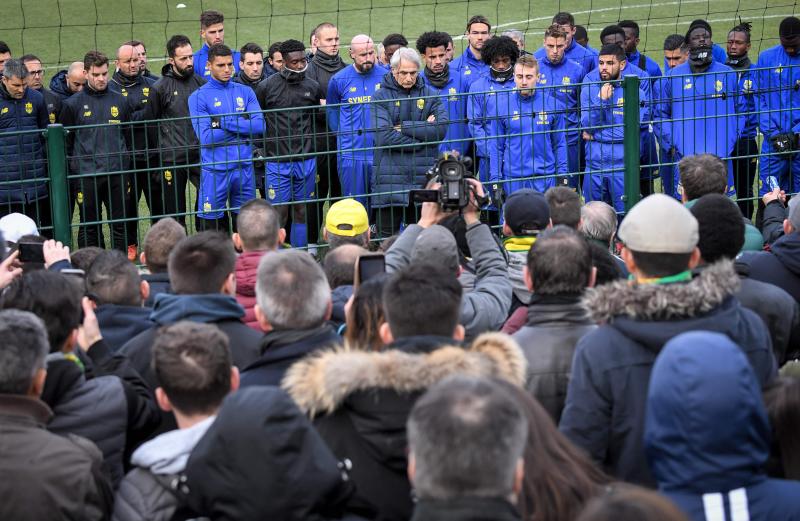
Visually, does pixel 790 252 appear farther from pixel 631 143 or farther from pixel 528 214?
pixel 631 143

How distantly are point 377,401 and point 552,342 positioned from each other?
3.60 feet

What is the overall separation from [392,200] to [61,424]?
437cm

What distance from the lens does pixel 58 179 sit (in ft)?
23.6

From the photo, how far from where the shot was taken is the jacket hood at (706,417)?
326cm

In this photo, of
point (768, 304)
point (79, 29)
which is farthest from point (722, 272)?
point (79, 29)

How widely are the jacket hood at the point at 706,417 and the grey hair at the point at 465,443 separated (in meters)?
0.64

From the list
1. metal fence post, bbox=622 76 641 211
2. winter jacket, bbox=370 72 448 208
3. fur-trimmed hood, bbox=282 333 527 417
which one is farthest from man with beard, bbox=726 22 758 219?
fur-trimmed hood, bbox=282 333 527 417

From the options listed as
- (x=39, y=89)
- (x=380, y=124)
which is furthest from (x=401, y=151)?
(x=39, y=89)

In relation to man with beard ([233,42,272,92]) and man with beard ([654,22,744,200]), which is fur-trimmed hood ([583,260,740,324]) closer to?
man with beard ([654,22,744,200])

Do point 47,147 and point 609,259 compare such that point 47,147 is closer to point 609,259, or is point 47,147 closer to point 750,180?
point 609,259

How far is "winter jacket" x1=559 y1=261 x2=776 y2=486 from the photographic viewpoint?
3895 millimetres

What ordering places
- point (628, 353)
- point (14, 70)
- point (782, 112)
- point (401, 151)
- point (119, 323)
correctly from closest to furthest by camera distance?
1. point (628, 353)
2. point (119, 323)
3. point (401, 151)
4. point (782, 112)
5. point (14, 70)

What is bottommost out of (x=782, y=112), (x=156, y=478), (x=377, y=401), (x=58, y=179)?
(x=156, y=478)

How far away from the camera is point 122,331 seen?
511 centimetres
